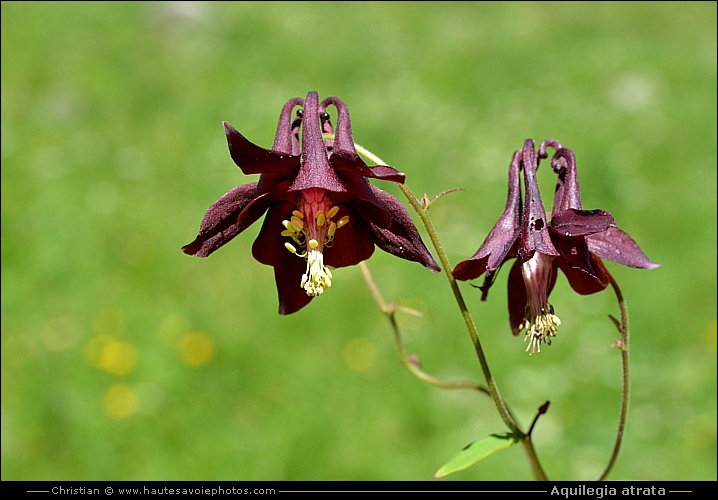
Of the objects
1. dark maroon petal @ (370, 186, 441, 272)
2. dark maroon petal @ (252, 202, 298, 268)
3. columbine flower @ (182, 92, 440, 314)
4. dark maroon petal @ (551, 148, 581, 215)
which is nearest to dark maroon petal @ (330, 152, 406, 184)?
columbine flower @ (182, 92, 440, 314)

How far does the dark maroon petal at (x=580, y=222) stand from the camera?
218 centimetres

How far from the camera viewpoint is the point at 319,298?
266 inches

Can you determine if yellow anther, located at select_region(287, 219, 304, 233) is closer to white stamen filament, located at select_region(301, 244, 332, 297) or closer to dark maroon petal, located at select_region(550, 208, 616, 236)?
white stamen filament, located at select_region(301, 244, 332, 297)

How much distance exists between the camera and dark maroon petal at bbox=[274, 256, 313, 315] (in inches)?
104

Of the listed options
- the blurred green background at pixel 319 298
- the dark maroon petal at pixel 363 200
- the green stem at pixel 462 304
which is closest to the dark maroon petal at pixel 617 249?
the green stem at pixel 462 304

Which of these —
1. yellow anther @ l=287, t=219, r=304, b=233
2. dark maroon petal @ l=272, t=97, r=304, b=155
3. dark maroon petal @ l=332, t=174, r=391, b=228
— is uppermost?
dark maroon petal @ l=272, t=97, r=304, b=155

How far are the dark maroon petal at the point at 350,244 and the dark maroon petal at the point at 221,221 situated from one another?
334 millimetres

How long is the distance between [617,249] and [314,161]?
3.32 feet

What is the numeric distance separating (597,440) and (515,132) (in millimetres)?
6164

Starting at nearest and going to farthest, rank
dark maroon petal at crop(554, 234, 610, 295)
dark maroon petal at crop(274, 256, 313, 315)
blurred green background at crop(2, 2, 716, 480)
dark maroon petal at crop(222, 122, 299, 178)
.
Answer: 1. dark maroon petal at crop(222, 122, 299, 178)
2. dark maroon petal at crop(554, 234, 610, 295)
3. dark maroon petal at crop(274, 256, 313, 315)
4. blurred green background at crop(2, 2, 716, 480)

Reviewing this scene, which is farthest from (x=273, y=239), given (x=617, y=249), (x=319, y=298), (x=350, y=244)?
(x=319, y=298)

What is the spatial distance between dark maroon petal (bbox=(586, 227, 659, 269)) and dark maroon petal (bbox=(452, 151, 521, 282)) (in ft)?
0.84

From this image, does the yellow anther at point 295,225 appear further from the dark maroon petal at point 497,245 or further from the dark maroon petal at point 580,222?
the dark maroon petal at point 580,222

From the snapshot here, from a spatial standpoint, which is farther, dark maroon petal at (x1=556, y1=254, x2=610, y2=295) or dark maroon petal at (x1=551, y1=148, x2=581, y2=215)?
dark maroon petal at (x1=551, y1=148, x2=581, y2=215)
